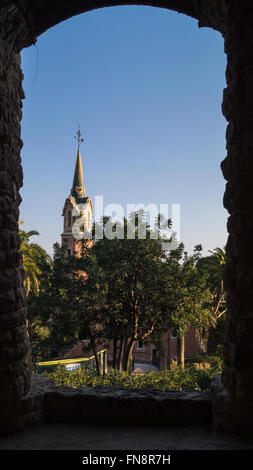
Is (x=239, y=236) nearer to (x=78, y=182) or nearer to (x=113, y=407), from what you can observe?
(x=113, y=407)

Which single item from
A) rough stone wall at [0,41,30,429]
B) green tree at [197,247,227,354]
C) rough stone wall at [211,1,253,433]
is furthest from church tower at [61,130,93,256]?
rough stone wall at [211,1,253,433]

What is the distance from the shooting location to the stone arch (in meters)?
2.58

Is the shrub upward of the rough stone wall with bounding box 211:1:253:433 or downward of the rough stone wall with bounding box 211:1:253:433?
downward

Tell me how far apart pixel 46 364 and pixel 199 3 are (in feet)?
33.9

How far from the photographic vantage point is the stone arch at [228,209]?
8.45 ft

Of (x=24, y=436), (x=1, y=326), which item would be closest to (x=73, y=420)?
(x=24, y=436)

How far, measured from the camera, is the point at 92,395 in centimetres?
319

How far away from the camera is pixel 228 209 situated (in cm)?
Result: 291

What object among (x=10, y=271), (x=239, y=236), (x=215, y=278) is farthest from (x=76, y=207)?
(x=239, y=236)

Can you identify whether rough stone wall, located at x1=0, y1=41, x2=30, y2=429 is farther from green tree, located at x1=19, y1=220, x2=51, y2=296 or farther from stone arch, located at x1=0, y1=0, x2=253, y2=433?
green tree, located at x1=19, y1=220, x2=51, y2=296

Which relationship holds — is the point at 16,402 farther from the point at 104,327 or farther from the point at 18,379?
the point at 104,327

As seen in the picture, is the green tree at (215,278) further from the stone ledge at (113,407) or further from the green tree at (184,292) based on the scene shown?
the stone ledge at (113,407)

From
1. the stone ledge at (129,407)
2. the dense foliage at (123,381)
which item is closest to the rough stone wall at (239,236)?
the stone ledge at (129,407)

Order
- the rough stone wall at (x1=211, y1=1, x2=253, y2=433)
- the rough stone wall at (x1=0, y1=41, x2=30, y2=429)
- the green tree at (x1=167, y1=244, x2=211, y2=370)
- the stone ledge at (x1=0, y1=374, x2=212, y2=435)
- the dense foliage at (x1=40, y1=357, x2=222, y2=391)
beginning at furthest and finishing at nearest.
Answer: the green tree at (x1=167, y1=244, x2=211, y2=370)
the dense foliage at (x1=40, y1=357, x2=222, y2=391)
the stone ledge at (x1=0, y1=374, x2=212, y2=435)
the rough stone wall at (x1=0, y1=41, x2=30, y2=429)
the rough stone wall at (x1=211, y1=1, x2=253, y2=433)
